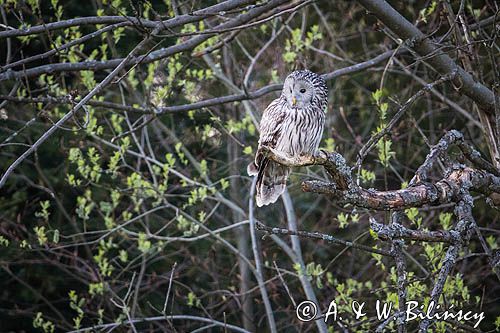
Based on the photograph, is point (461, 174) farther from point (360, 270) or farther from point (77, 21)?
point (360, 270)

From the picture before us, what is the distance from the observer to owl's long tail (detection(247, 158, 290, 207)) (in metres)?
5.04

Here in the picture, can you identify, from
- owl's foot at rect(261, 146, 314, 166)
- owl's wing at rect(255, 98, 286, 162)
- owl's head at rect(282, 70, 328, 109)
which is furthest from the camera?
owl's wing at rect(255, 98, 286, 162)

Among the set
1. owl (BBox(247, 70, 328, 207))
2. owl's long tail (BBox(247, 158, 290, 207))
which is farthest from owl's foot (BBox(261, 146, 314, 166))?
owl's long tail (BBox(247, 158, 290, 207))

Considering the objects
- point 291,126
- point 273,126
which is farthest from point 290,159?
point 273,126

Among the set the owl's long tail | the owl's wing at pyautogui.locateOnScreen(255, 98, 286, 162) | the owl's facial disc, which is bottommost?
the owl's long tail

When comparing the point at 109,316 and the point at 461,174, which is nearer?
the point at 461,174

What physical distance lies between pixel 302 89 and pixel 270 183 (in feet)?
2.11

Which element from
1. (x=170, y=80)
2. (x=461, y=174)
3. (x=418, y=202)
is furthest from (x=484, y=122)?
(x=170, y=80)

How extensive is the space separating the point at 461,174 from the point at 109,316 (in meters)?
4.48

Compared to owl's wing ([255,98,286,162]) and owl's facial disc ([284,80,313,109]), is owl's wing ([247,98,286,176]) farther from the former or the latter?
owl's facial disc ([284,80,313,109])

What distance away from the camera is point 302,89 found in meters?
4.98

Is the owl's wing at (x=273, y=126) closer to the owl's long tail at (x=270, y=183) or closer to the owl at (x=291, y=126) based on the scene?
the owl at (x=291, y=126)

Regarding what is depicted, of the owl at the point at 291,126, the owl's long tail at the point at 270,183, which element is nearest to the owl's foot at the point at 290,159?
the owl at the point at 291,126

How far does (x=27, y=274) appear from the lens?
7.74 m
